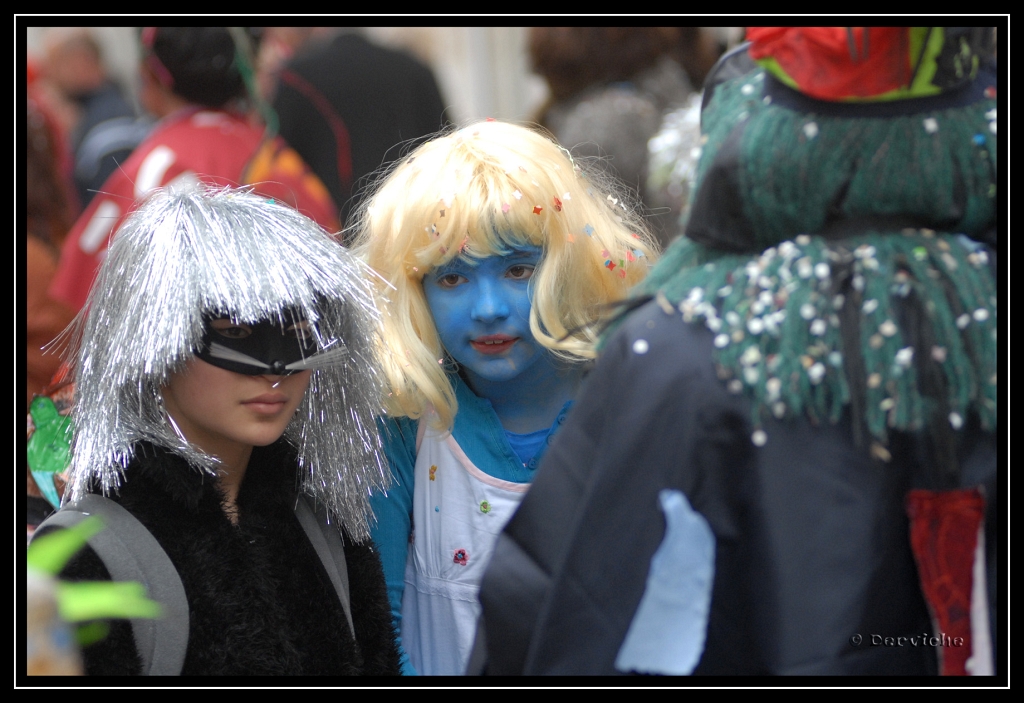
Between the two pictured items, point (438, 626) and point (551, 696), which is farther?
point (438, 626)

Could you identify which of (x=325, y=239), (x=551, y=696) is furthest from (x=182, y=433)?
(x=551, y=696)

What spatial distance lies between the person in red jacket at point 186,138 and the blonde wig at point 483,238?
1.51 m

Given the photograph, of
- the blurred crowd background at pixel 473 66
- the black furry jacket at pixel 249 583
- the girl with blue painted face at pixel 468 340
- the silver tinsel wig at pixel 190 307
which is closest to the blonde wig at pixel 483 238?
the girl with blue painted face at pixel 468 340

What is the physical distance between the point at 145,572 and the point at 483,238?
→ 857 mm

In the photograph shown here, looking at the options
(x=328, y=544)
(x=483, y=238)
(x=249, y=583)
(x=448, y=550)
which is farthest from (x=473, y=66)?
(x=249, y=583)

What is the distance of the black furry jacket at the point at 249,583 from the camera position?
1.61m

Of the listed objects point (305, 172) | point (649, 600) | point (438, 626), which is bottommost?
point (438, 626)

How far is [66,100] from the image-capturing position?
6715 mm

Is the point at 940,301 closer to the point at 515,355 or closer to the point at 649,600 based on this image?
the point at 649,600

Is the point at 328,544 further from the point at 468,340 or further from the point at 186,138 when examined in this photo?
the point at 186,138

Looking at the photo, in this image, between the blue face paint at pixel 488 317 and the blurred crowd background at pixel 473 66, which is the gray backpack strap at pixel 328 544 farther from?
the blurred crowd background at pixel 473 66

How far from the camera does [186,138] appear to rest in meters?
3.69

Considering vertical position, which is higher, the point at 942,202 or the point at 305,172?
the point at 305,172

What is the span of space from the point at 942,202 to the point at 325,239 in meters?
1.00
